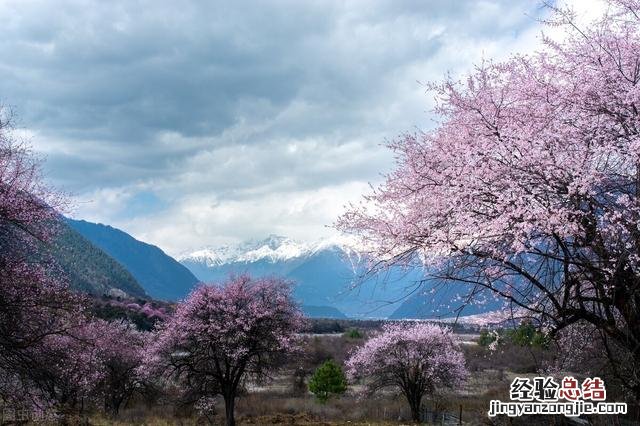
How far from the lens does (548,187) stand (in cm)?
704

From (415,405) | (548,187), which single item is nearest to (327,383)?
(415,405)

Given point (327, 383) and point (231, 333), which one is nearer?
point (231, 333)

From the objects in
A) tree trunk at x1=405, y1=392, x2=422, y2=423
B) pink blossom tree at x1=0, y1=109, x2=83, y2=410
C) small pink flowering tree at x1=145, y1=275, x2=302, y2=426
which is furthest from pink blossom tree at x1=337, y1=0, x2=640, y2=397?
tree trunk at x1=405, y1=392, x2=422, y2=423

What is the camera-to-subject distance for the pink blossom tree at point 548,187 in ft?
22.5

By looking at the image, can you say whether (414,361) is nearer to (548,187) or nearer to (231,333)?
Answer: (231,333)

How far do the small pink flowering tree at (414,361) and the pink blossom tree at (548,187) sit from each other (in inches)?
1225

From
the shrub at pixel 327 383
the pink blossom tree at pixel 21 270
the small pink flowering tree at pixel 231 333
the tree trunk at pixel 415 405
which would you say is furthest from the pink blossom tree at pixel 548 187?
the shrub at pixel 327 383

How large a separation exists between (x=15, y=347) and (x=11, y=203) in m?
3.34

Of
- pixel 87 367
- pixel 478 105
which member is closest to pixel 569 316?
pixel 478 105

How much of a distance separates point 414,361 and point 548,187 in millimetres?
33645

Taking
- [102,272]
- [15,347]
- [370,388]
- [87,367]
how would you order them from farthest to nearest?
[102,272] < [370,388] < [87,367] < [15,347]

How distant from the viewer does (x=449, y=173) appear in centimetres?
811

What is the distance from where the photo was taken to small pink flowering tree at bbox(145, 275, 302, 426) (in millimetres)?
27516

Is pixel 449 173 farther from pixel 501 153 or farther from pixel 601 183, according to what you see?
pixel 601 183
